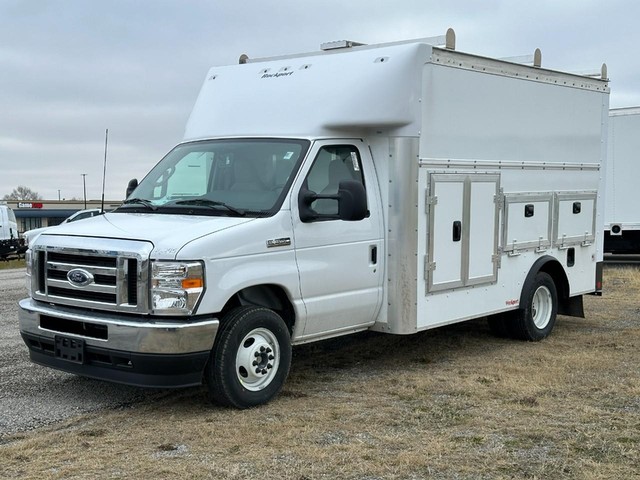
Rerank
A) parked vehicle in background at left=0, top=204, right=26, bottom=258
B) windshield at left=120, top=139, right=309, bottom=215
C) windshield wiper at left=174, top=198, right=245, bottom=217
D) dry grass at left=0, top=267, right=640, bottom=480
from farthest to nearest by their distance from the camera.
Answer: parked vehicle in background at left=0, top=204, right=26, bottom=258, windshield at left=120, top=139, right=309, bottom=215, windshield wiper at left=174, top=198, right=245, bottom=217, dry grass at left=0, top=267, right=640, bottom=480

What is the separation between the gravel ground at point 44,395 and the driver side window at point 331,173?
2.15 m

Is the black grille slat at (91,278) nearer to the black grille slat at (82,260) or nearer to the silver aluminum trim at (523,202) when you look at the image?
the black grille slat at (82,260)

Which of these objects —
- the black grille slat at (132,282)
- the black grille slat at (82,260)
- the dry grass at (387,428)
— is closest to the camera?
the dry grass at (387,428)

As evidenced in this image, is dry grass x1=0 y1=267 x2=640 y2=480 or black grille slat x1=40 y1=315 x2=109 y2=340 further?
black grille slat x1=40 y1=315 x2=109 y2=340

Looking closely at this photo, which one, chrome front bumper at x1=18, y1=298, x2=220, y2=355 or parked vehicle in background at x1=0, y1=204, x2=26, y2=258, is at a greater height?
chrome front bumper at x1=18, y1=298, x2=220, y2=355

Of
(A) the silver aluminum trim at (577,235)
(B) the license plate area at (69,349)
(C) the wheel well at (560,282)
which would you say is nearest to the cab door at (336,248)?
(B) the license plate area at (69,349)

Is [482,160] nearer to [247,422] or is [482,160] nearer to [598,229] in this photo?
[598,229]

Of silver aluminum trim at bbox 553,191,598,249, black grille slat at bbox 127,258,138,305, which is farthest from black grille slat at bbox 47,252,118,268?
silver aluminum trim at bbox 553,191,598,249

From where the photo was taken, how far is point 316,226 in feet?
22.4

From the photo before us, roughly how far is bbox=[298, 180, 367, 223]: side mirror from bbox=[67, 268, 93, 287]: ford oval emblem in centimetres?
175

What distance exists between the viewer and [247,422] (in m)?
6.01

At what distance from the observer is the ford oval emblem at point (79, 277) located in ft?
20.2

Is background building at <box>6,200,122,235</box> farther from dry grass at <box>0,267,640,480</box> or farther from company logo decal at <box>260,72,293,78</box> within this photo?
dry grass at <box>0,267,640,480</box>

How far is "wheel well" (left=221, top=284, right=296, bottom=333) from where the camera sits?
641 cm
